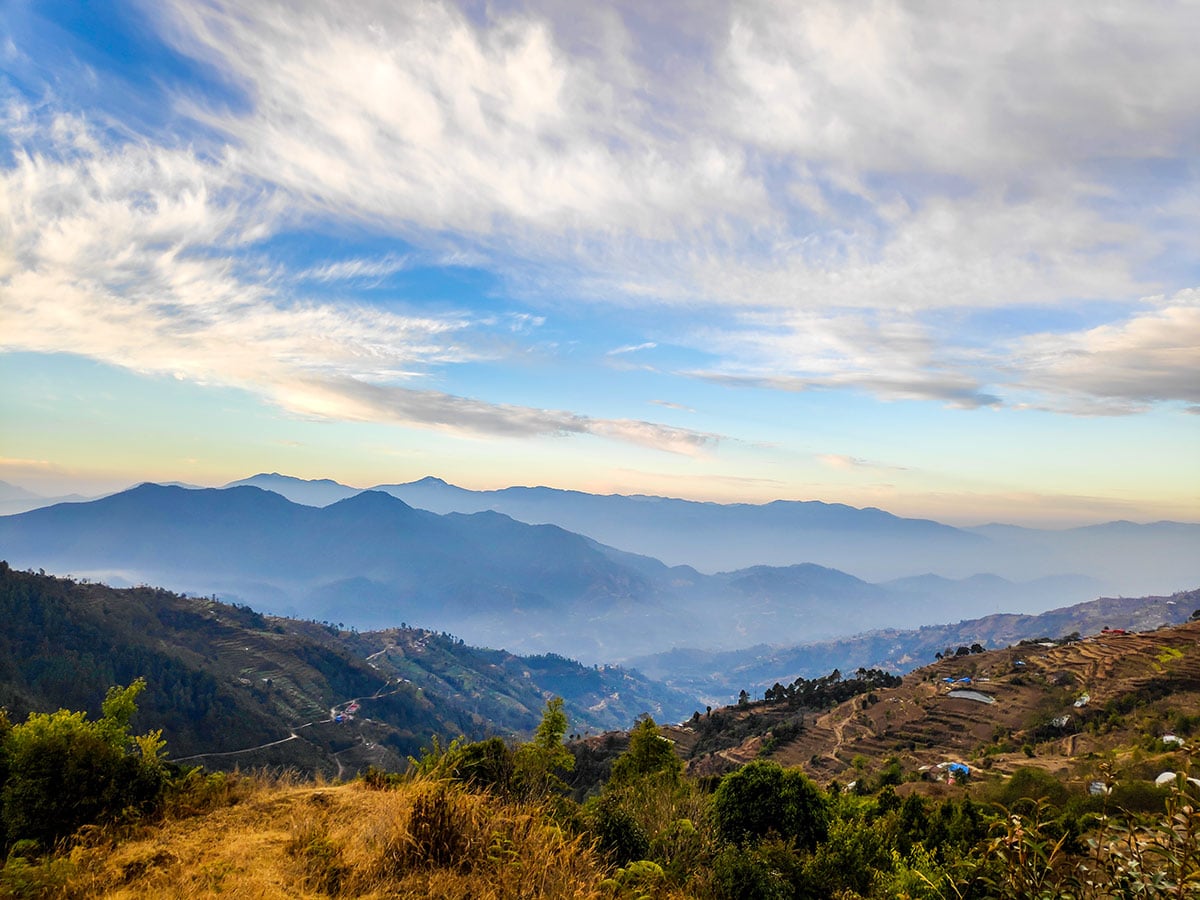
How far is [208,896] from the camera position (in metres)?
7.76

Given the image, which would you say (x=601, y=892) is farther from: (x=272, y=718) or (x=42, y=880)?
(x=272, y=718)

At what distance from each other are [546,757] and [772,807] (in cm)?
1097

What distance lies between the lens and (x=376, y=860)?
28.2 ft

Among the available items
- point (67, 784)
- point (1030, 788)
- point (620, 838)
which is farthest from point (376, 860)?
point (1030, 788)

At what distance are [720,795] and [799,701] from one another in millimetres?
84392

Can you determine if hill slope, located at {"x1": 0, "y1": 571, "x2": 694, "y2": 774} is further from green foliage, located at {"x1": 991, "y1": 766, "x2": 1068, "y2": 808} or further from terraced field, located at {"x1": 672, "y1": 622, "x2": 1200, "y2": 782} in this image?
green foliage, located at {"x1": 991, "y1": 766, "x2": 1068, "y2": 808}

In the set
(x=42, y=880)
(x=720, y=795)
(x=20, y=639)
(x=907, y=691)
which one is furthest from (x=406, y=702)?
(x=42, y=880)

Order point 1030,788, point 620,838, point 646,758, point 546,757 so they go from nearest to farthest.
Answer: point 620,838
point 546,757
point 1030,788
point 646,758

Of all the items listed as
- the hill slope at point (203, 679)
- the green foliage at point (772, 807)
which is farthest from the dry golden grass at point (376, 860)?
the hill slope at point (203, 679)

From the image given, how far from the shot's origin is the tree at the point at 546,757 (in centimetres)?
1872

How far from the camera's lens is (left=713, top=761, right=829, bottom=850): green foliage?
23.0m

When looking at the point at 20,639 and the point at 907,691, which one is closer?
the point at 907,691

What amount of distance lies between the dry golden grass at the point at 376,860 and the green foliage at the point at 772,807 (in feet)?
52.9

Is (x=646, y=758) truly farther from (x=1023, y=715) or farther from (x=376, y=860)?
(x=1023, y=715)
